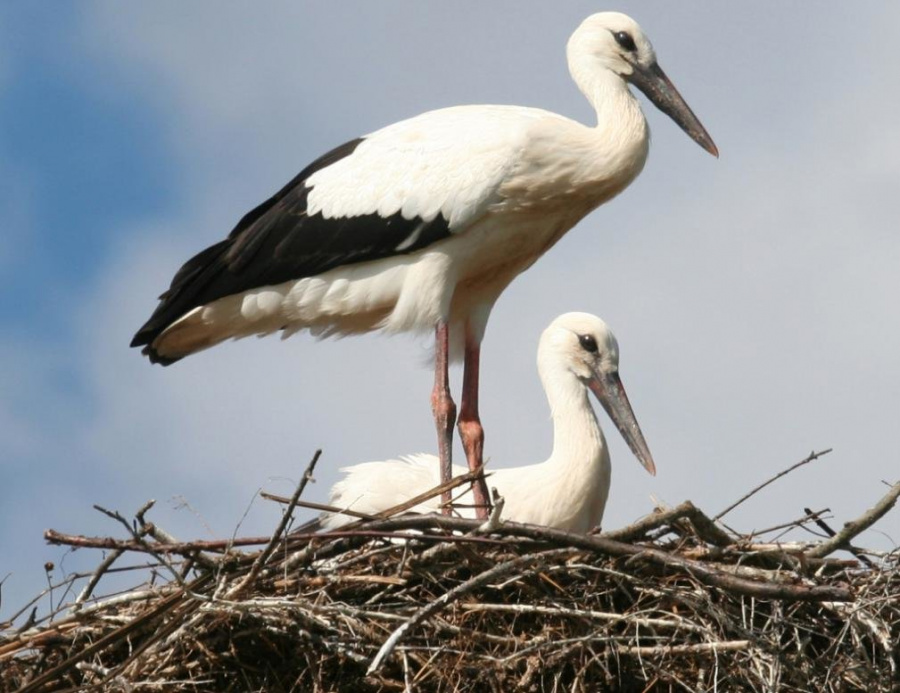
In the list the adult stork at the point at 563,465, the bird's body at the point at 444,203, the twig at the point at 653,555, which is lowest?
the twig at the point at 653,555

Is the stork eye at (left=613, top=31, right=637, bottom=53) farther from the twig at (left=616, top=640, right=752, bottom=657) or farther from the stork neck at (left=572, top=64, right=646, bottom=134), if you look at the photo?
the twig at (left=616, top=640, right=752, bottom=657)

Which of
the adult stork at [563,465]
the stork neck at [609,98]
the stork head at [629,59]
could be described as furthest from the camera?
the stork head at [629,59]

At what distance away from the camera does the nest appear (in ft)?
24.5

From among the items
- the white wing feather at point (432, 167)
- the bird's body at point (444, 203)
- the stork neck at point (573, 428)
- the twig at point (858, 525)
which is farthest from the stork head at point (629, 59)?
the twig at point (858, 525)

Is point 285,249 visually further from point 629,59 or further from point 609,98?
point 629,59

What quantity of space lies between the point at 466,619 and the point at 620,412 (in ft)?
8.36

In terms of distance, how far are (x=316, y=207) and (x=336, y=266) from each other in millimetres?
312

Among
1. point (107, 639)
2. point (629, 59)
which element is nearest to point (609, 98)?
point (629, 59)

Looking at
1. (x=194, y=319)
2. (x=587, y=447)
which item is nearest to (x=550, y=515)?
(x=587, y=447)

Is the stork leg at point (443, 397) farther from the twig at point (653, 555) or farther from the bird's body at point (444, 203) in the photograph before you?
the twig at point (653, 555)

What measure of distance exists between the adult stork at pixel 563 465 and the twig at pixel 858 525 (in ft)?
4.64

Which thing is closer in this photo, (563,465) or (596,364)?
(563,465)

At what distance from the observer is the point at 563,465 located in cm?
924

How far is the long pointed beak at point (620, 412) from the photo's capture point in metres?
9.94
